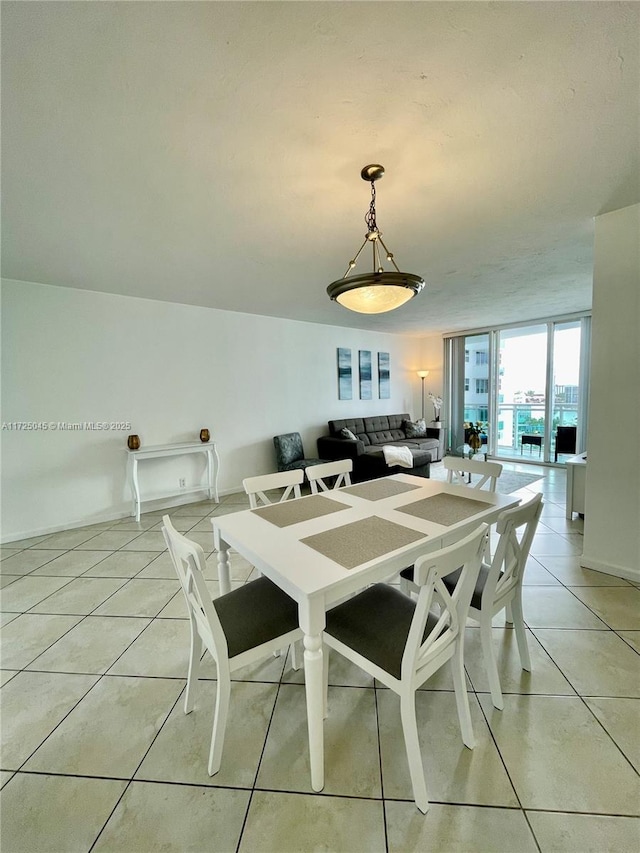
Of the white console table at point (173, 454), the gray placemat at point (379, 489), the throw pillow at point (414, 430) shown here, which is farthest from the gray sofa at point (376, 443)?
the gray placemat at point (379, 489)

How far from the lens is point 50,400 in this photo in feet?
10.8

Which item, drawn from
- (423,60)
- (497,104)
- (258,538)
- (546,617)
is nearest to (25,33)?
(423,60)

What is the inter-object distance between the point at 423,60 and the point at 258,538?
1912 mm

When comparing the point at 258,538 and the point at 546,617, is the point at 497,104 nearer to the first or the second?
the point at 258,538

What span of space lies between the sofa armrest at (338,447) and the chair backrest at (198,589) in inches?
142

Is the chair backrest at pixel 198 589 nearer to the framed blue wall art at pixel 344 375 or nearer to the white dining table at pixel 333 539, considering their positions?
the white dining table at pixel 333 539

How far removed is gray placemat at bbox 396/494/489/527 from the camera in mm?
1643

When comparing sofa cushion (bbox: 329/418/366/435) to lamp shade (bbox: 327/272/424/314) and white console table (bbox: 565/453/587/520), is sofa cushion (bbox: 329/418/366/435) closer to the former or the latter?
white console table (bbox: 565/453/587/520)

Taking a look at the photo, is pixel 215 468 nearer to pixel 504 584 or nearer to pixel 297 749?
pixel 297 749

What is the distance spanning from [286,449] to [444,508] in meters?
3.13

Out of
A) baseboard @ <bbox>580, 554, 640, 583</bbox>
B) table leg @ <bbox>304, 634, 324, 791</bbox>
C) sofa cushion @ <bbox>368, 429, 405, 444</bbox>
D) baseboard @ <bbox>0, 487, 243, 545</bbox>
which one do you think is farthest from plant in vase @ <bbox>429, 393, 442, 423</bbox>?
table leg @ <bbox>304, 634, 324, 791</bbox>

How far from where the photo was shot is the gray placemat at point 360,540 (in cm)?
128

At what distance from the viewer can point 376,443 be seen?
5.68 m

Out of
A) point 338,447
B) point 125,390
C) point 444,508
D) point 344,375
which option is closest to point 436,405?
point 344,375
